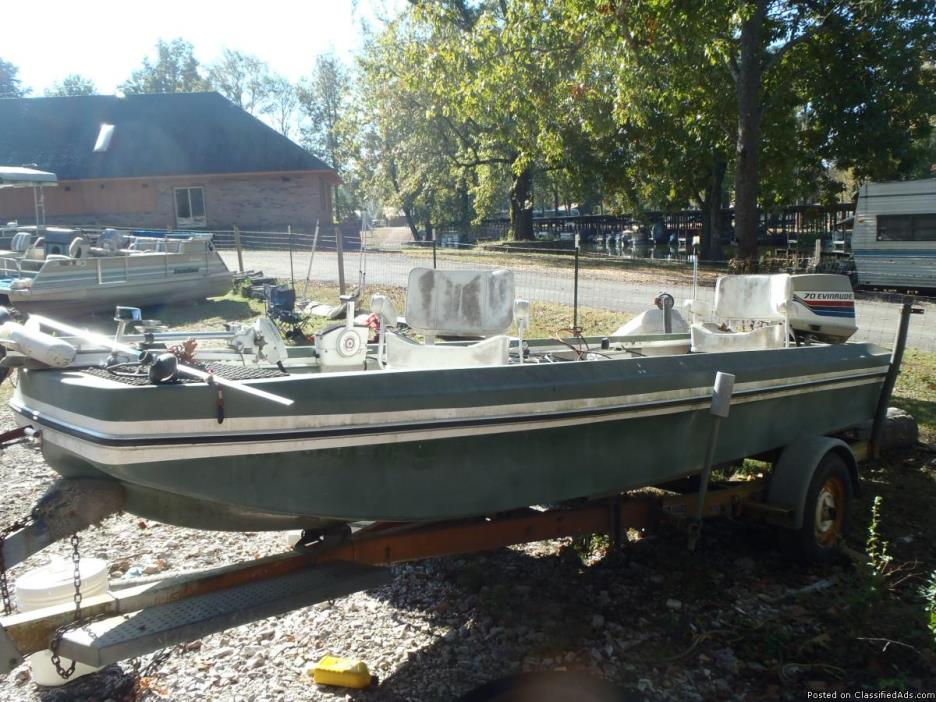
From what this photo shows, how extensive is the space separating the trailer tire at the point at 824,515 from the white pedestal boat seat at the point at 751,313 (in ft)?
3.73

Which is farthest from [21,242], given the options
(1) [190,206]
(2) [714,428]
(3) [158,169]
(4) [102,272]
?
(1) [190,206]

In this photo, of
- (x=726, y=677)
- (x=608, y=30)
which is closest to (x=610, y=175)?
(x=608, y=30)

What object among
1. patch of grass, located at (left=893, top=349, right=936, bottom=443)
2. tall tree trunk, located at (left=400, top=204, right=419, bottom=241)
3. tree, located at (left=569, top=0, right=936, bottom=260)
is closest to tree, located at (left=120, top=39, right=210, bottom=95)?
tall tree trunk, located at (left=400, top=204, right=419, bottom=241)

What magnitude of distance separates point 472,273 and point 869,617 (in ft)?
9.30

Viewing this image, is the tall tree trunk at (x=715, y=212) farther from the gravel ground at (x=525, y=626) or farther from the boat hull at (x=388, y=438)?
the boat hull at (x=388, y=438)

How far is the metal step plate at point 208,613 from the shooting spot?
9.15 feet

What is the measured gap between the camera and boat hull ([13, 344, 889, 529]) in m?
2.85

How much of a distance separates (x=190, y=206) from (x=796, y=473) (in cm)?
3250

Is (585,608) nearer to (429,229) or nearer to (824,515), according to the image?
(824,515)

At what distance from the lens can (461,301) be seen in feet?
16.8

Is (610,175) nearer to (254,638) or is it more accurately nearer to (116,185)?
(116,185)

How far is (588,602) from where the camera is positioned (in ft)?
14.0

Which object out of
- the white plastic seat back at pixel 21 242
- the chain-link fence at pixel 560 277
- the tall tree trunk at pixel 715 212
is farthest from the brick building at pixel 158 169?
the white plastic seat back at pixel 21 242

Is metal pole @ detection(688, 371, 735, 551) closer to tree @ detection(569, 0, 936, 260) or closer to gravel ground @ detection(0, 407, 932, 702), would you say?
gravel ground @ detection(0, 407, 932, 702)
